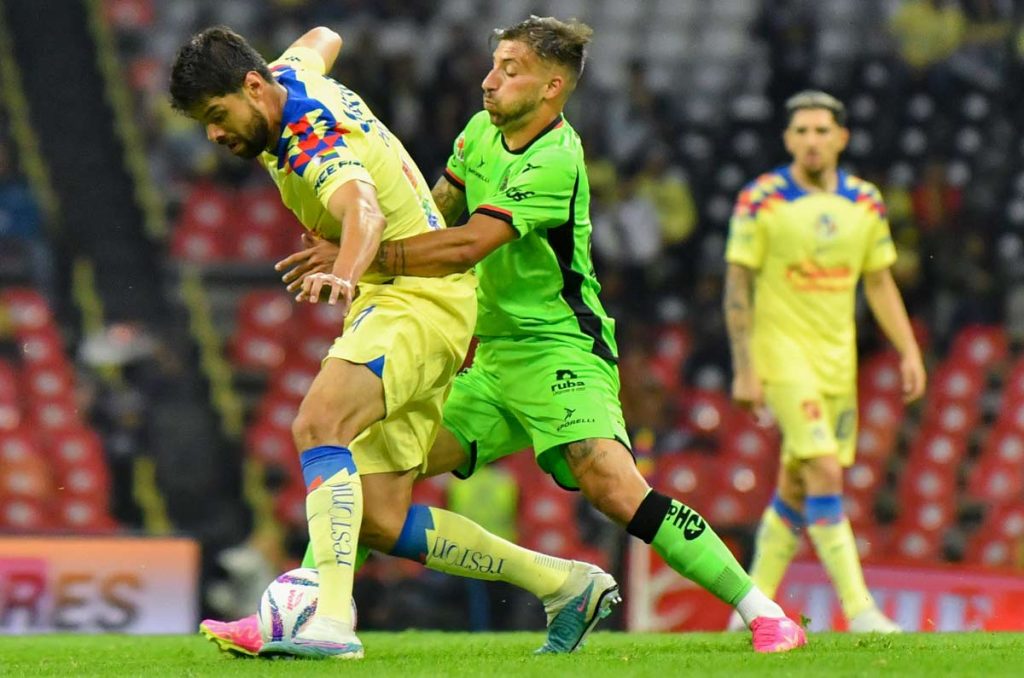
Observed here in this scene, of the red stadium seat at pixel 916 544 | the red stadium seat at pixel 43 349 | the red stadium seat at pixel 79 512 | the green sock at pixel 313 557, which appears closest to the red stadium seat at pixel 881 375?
the red stadium seat at pixel 916 544

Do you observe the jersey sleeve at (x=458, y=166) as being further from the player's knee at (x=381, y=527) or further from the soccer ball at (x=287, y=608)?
the soccer ball at (x=287, y=608)

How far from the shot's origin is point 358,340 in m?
4.76

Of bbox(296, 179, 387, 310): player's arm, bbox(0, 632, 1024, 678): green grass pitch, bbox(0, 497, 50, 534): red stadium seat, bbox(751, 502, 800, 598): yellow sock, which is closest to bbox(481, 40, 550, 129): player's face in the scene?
bbox(296, 179, 387, 310): player's arm

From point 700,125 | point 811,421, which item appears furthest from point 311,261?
point 700,125

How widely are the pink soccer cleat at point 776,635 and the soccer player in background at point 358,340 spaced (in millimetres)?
515

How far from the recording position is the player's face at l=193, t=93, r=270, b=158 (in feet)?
15.5

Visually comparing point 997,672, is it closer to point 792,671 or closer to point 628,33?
point 792,671

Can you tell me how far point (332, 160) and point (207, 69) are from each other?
17.1 inches

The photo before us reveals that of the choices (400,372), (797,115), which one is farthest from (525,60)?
(797,115)

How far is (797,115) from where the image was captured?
288 inches

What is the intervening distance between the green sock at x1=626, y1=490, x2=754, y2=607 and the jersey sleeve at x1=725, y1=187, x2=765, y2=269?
2.49 metres

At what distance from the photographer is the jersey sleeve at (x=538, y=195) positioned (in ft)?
16.1

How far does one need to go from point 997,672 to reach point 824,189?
3416mm

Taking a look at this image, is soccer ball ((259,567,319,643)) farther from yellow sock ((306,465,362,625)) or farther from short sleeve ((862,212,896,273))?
short sleeve ((862,212,896,273))
